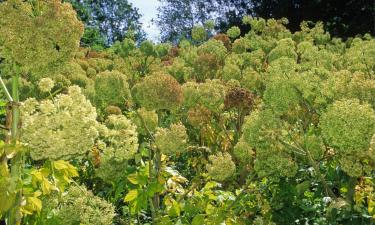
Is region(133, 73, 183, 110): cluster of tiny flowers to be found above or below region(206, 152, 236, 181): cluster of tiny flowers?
above

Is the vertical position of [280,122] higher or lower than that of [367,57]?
lower

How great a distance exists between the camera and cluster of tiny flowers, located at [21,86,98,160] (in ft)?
7.82

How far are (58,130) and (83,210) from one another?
543 millimetres

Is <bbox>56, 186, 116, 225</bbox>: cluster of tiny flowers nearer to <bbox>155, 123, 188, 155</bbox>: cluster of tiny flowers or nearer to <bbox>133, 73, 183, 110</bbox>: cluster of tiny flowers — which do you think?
<bbox>155, 123, 188, 155</bbox>: cluster of tiny flowers

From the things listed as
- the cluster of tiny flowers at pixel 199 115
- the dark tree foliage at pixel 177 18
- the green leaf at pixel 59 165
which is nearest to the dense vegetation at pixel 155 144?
the green leaf at pixel 59 165

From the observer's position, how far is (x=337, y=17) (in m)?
23.0

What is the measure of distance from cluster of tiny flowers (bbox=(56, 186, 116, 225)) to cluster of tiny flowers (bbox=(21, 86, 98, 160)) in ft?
1.08

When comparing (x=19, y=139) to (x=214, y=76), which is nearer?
(x=19, y=139)

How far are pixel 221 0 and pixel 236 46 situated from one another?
84.9ft

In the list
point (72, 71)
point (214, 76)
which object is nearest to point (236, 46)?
point (214, 76)

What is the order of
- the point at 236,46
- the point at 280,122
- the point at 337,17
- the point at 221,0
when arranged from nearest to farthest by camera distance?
the point at 280,122
the point at 236,46
the point at 337,17
the point at 221,0

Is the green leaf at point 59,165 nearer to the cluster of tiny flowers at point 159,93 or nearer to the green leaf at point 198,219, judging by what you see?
the green leaf at point 198,219

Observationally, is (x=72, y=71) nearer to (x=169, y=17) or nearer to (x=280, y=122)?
(x=280, y=122)

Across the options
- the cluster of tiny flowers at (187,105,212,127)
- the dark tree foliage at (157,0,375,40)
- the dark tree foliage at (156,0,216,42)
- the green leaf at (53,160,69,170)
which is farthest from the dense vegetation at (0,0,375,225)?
the dark tree foliage at (156,0,216,42)
